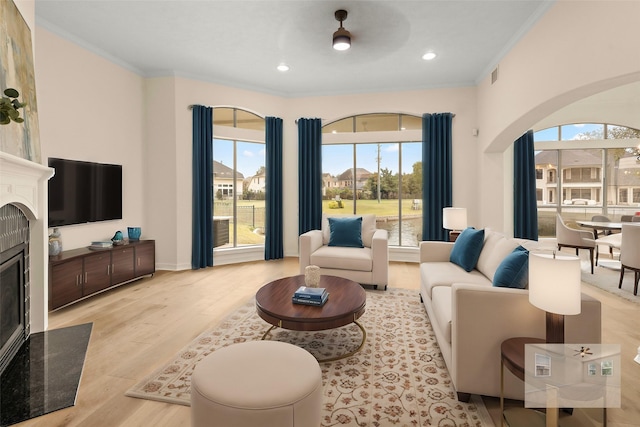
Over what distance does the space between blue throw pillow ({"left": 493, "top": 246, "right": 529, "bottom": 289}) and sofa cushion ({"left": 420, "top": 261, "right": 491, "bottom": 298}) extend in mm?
687

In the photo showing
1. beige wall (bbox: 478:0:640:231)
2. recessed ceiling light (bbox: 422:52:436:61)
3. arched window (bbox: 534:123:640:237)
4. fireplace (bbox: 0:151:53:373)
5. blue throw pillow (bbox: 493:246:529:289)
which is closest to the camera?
blue throw pillow (bbox: 493:246:529:289)

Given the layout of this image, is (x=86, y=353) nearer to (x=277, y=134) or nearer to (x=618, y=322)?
(x=277, y=134)

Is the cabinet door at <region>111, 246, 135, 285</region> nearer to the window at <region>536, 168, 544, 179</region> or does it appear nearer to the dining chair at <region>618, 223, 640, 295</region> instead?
the dining chair at <region>618, 223, 640, 295</region>

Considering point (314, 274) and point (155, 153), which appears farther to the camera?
point (155, 153)

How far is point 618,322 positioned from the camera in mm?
3139

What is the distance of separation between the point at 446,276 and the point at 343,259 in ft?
4.70

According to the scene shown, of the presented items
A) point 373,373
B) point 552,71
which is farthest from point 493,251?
point 552,71

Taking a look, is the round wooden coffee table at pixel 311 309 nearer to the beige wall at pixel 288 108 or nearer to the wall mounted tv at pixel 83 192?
the beige wall at pixel 288 108

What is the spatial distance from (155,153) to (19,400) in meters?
3.97

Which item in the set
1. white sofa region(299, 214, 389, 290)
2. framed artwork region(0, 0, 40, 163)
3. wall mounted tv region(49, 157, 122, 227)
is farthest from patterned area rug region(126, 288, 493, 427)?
wall mounted tv region(49, 157, 122, 227)

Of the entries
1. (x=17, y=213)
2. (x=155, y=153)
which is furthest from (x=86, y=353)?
(x=155, y=153)

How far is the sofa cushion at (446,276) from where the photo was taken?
9.39ft

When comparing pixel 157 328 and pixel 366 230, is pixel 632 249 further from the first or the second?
pixel 157 328

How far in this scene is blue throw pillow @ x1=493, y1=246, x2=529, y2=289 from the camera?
201 centimetres
